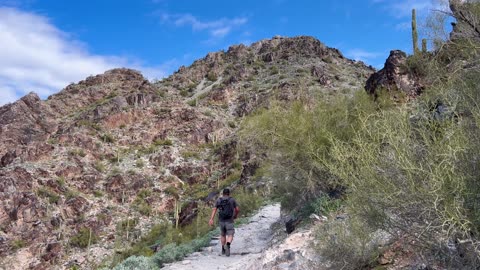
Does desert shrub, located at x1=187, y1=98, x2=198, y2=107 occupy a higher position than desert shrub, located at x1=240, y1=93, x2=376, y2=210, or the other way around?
desert shrub, located at x1=187, y1=98, x2=198, y2=107

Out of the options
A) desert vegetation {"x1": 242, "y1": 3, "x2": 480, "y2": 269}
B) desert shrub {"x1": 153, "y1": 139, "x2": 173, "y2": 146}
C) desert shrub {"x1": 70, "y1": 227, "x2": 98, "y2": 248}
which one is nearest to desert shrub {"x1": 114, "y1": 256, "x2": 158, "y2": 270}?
desert vegetation {"x1": 242, "y1": 3, "x2": 480, "y2": 269}

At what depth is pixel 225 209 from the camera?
8648 millimetres

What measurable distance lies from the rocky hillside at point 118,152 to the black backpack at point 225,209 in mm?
5052

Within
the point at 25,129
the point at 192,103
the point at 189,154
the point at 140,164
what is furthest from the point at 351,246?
the point at 192,103

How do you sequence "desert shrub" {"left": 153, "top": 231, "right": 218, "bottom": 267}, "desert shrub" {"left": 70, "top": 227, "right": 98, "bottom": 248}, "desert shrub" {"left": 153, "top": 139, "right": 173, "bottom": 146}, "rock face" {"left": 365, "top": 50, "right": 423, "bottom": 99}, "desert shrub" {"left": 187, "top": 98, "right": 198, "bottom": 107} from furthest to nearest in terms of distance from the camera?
1. "desert shrub" {"left": 187, "top": 98, "right": 198, "bottom": 107}
2. "desert shrub" {"left": 153, "top": 139, "right": 173, "bottom": 146}
3. "desert shrub" {"left": 70, "top": 227, "right": 98, "bottom": 248}
4. "rock face" {"left": 365, "top": 50, "right": 423, "bottom": 99}
5. "desert shrub" {"left": 153, "top": 231, "right": 218, "bottom": 267}

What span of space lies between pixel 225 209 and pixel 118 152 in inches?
1059

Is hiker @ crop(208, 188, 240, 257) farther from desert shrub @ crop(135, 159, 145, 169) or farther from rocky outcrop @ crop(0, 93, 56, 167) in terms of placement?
rocky outcrop @ crop(0, 93, 56, 167)

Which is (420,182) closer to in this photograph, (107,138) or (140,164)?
(140,164)

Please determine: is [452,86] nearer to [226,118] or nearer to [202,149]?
[202,149]

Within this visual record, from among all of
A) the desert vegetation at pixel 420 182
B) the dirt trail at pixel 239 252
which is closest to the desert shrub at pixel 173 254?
the dirt trail at pixel 239 252

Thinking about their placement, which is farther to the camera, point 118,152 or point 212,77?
point 212,77

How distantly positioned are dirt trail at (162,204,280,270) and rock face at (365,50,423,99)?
17.8 feet

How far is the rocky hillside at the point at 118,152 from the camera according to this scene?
2516 cm

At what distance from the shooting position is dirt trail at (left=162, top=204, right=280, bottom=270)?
8094 mm
